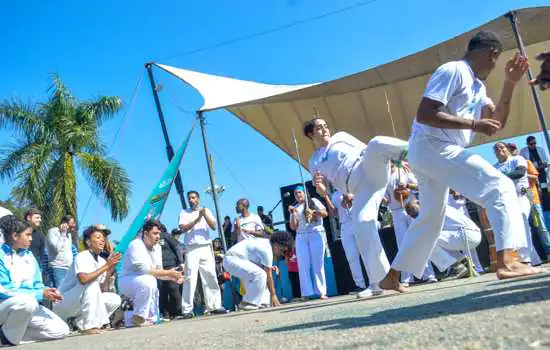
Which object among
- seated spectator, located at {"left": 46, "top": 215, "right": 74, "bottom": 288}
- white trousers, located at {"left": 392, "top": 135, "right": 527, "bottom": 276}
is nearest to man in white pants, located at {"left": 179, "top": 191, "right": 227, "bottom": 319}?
seated spectator, located at {"left": 46, "top": 215, "right": 74, "bottom": 288}

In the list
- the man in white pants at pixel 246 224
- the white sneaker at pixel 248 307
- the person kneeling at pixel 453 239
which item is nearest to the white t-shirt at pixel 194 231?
the man in white pants at pixel 246 224

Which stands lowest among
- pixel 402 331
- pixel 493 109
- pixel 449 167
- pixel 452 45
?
pixel 402 331

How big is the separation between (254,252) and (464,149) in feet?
16.1

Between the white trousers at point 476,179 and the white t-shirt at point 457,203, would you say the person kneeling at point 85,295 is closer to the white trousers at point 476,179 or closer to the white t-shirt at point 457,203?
the white trousers at point 476,179

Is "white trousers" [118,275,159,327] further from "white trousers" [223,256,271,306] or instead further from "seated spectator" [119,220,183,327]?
"white trousers" [223,256,271,306]

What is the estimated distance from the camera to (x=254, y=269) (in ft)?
26.1

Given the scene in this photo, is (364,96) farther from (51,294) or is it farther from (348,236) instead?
(51,294)

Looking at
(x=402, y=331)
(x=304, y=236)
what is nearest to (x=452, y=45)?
(x=304, y=236)

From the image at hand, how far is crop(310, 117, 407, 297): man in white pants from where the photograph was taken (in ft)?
15.8

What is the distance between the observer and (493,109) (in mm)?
3893

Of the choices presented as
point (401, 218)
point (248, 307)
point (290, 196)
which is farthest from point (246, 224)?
point (290, 196)

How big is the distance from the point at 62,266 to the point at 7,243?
11.1 ft

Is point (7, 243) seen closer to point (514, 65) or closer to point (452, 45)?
point (514, 65)

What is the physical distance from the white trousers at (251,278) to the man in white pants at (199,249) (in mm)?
800
